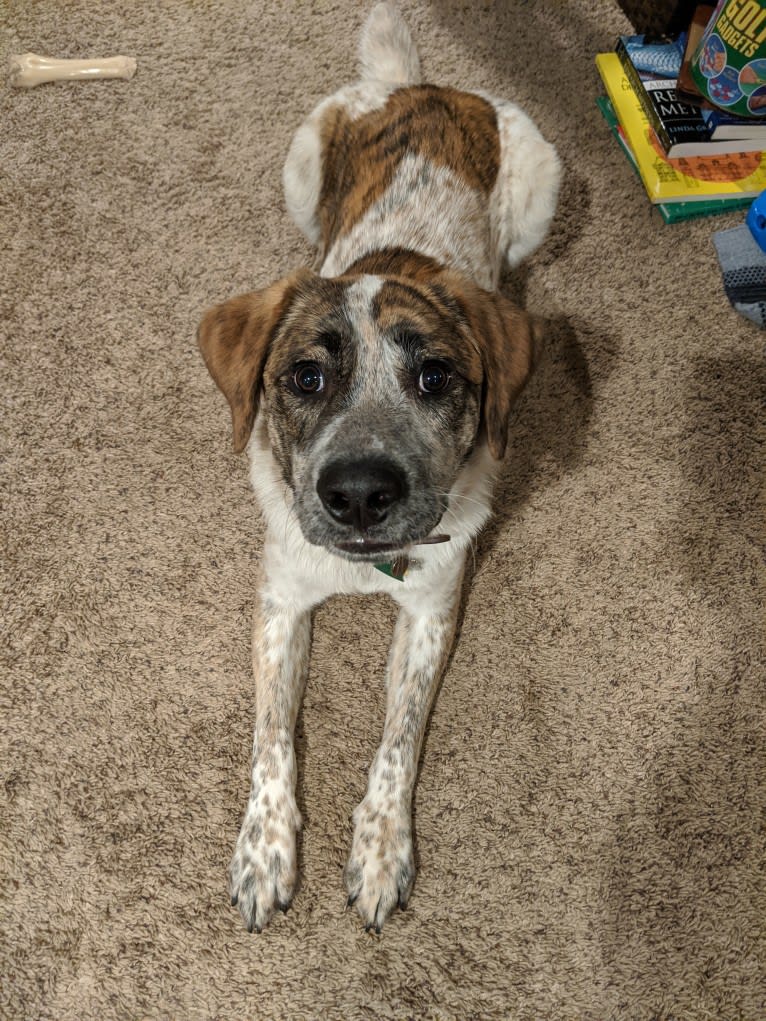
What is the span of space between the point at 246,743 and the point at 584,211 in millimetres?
2315

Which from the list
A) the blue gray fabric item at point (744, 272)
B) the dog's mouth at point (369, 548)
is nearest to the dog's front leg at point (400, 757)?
the dog's mouth at point (369, 548)

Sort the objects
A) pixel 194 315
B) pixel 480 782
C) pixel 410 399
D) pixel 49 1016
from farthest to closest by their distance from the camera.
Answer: pixel 194 315 < pixel 480 782 < pixel 49 1016 < pixel 410 399

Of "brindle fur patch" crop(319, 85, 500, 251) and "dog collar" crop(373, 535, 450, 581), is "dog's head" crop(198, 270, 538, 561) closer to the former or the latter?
"dog collar" crop(373, 535, 450, 581)

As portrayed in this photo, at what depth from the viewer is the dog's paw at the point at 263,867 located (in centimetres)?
193

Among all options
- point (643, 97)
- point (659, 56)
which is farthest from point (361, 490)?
point (659, 56)

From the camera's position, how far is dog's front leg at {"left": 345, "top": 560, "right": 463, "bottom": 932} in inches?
77.1

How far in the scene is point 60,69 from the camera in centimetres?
310

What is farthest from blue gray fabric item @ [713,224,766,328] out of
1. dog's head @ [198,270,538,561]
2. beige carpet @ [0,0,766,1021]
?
dog's head @ [198,270,538,561]

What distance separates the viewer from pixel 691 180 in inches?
115

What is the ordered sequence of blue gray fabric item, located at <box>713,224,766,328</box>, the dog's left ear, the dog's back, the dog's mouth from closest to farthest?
the dog's mouth, the dog's left ear, the dog's back, blue gray fabric item, located at <box>713,224,766,328</box>

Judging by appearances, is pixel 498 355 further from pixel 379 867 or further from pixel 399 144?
pixel 379 867

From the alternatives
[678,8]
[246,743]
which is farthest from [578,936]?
[678,8]

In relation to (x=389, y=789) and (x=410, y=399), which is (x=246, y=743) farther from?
(x=410, y=399)

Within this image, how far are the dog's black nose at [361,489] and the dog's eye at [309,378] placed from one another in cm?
27
